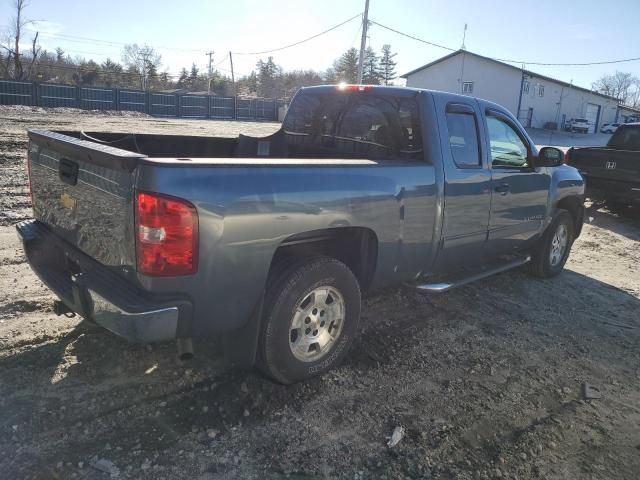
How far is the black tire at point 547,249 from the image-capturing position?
19.4ft

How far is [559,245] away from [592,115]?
6439cm

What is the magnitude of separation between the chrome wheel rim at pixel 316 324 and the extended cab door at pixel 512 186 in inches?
77.6

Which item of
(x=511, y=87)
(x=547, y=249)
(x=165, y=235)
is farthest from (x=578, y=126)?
(x=165, y=235)

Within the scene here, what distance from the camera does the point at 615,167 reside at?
9734 mm

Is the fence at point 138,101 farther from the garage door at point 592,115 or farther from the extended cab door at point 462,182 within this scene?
the garage door at point 592,115

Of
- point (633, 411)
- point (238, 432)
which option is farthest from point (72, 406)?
point (633, 411)

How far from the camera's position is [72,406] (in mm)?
3029

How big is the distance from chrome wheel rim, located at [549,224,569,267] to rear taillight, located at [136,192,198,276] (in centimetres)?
480

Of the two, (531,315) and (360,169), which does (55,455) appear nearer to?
(360,169)

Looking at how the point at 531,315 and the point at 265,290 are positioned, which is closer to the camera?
the point at 265,290

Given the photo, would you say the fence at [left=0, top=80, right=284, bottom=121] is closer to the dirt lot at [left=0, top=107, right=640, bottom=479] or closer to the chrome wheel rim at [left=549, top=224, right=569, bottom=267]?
the dirt lot at [left=0, top=107, right=640, bottom=479]

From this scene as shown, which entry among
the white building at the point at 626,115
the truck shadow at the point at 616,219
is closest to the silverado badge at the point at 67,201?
the truck shadow at the point at 616,219

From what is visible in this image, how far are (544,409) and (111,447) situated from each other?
269cm

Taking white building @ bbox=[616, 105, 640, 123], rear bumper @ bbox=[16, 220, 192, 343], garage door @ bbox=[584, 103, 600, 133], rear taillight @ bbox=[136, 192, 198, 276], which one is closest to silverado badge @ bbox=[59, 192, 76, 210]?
rear bumper @ bbox=[16, 220, 192, 343]
